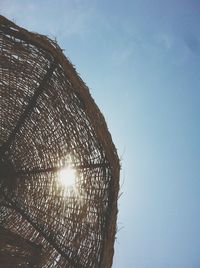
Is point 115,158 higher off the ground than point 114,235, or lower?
higher

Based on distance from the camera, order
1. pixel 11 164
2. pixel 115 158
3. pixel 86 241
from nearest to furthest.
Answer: pixel 115 158 → pixel 86 241 → pixel 11 164

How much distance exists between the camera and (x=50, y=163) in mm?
2340

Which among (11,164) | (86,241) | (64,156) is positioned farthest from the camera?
(11,164)

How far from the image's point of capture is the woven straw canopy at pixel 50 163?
168cm

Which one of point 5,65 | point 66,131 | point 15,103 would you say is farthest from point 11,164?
point 5,65

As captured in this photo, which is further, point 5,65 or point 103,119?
point 5,65

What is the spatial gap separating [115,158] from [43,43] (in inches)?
27.4

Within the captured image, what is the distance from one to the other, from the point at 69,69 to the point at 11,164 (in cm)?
116

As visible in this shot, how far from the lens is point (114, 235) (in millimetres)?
1613

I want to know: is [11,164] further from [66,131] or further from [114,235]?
[114,235]

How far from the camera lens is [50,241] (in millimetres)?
2016

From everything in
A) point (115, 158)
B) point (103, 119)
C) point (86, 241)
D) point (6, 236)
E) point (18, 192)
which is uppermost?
point (103, 119)

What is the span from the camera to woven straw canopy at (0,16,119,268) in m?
1.68

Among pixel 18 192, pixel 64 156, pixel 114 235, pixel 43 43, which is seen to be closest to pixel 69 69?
pixel 43 43
